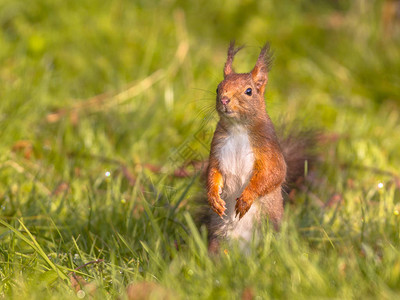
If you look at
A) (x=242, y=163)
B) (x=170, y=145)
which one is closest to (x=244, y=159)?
(x=242, y=163)

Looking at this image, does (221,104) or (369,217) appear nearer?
(221,104)

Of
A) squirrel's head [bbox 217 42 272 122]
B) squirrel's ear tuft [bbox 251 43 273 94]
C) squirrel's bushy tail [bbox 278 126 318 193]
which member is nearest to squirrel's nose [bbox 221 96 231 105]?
squirrel's head [bbox 217 42 272 122]

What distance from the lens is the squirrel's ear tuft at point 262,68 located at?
119 inches

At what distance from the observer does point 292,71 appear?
6406 millimetres

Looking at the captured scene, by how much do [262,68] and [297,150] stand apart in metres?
0.79

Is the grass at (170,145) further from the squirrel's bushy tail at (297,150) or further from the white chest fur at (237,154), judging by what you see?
the white chest fur at (237,154)

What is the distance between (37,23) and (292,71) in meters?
2.48

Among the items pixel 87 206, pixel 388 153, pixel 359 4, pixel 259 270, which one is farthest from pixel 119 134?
pixel 359 4

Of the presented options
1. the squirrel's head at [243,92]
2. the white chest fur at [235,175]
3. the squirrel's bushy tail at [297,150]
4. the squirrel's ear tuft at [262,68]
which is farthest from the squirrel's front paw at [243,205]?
the squirrel's bushy tail at [297,150]

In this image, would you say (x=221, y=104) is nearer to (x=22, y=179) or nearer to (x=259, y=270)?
(x=259, y=270)

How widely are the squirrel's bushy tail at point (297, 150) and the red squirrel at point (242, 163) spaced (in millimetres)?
535

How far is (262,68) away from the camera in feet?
10.0

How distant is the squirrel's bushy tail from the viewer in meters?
3.61

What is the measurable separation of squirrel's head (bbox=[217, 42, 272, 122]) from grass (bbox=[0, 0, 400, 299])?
0.71 feet
